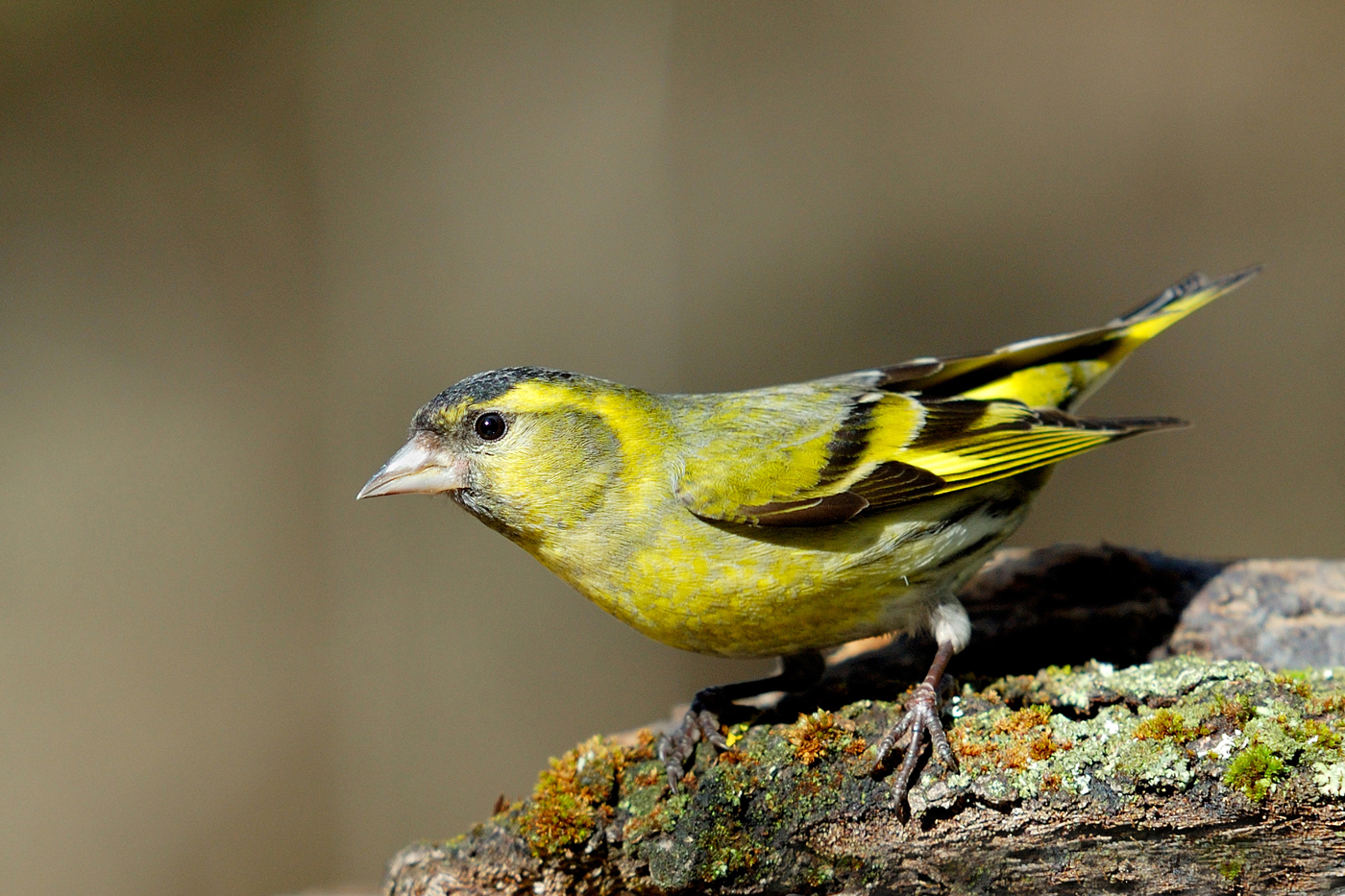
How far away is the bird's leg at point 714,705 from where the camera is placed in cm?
347

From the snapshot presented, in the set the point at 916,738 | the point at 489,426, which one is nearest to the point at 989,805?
the point at 916,738

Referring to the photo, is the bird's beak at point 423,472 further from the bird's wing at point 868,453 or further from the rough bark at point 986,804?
the rough bark at point 986,804

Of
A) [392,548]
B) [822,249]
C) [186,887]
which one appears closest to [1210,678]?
[822,249]

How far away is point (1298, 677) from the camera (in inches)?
131

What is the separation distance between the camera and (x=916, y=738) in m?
3.19

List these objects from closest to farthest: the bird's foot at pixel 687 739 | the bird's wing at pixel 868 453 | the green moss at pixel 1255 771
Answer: the green moss at pixel 1255 771 → the bird's foot at pixel 687 739 → the bird's wing at pixel 868 453

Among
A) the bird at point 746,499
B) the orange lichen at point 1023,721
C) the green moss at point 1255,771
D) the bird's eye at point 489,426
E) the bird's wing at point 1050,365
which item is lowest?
the green moss at point 1255,771

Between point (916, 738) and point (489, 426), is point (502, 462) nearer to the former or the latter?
point (489, 426)

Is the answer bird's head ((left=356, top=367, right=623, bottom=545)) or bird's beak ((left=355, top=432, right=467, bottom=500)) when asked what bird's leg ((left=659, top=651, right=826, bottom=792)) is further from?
bird's beak ((left=355, top=432, right=467, bottom=500))

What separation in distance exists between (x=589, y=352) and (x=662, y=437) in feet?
16.5

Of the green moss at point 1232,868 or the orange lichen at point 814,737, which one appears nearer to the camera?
the green moss at point 1232,868

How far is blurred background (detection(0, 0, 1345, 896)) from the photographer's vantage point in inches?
324

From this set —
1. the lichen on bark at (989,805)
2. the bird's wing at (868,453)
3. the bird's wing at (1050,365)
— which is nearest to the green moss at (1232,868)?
the lichen on bark at (989,805)

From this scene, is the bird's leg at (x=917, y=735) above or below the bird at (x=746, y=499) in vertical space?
below
